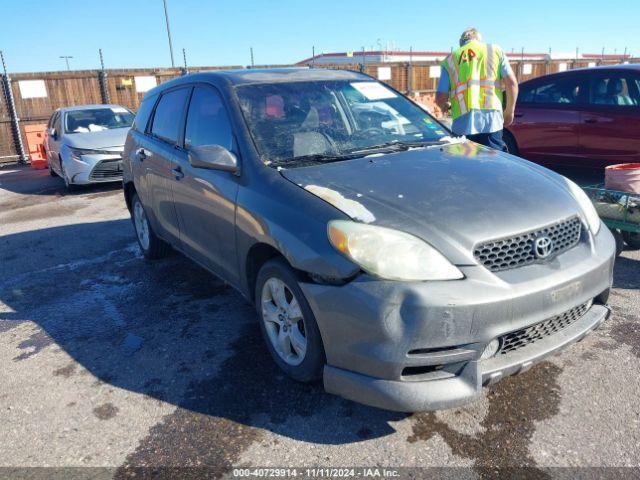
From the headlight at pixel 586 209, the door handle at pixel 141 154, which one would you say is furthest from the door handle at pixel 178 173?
the headlight at pixel 586 209

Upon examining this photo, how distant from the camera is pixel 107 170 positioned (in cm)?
952

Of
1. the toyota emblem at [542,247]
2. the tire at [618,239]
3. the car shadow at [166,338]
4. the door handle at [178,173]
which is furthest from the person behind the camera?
the tire at [618,239]

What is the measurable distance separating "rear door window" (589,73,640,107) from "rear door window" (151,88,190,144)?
5220mm

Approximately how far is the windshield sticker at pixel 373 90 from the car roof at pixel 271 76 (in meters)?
0.07

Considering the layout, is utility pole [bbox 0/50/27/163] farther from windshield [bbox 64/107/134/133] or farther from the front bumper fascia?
the front bumper fascia

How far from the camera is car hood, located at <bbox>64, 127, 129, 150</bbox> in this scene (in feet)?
31.1

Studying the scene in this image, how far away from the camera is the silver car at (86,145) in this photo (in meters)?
9.41

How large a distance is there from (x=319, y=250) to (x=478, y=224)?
75 cm

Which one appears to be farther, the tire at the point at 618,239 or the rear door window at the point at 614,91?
the rear door window at the point at 614,91

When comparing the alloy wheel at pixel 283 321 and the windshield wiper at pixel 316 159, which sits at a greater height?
the windshield wiper at pixel 316 159

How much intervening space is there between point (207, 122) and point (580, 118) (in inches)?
203

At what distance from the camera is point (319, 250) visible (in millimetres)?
2518

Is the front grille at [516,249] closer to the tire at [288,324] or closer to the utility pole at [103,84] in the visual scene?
the tire at [288,324]

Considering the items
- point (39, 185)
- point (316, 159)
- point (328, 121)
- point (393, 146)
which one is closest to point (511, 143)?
point (393, 146)
